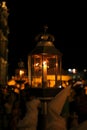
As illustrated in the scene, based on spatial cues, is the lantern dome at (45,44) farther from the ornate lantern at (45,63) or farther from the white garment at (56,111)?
the white garment at (56,111)

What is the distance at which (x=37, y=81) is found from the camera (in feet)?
41.0

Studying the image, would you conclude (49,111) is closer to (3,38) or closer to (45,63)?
(45,63)

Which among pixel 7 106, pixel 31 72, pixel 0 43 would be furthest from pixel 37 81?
pixel 0 43

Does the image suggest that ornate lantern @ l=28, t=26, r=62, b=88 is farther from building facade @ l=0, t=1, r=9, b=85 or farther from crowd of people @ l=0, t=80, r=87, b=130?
building facade @ l=0, t=1, r=9, b=85

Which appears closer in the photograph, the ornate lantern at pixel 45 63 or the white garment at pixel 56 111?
the white garment at pixel 56 111

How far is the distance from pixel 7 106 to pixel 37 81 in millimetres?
1177

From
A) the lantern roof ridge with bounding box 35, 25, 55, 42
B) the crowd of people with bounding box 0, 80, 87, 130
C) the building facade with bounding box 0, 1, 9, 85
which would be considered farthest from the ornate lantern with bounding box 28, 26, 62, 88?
the building facade with bounding box 0, 1, 9, 85

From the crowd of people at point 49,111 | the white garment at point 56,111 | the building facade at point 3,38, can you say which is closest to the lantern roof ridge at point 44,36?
the crowd of people at point 49,111

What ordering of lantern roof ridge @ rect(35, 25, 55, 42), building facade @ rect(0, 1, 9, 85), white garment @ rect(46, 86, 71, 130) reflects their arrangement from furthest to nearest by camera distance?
building facade @ rect(0, 1, 9, 85)
lantern roof ridge @ rect(35, 25, 55, 42)
white garment @ rect(46, 86, 71, 130)

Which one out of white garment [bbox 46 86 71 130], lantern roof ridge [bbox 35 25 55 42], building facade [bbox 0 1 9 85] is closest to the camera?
→ white garment [bbox 46 86 71 130]

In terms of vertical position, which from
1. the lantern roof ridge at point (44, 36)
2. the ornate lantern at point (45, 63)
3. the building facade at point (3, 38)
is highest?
the building facade at point (3, 38)

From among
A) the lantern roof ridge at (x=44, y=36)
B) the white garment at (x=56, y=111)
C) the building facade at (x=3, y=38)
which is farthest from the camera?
the building facade at (x=3, y=38)

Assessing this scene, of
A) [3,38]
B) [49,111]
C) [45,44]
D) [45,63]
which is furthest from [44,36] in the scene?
[3,38]

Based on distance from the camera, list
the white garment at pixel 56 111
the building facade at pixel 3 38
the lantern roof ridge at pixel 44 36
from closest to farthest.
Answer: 1. the white garment at pixel 56 111
2. the lantern roof ridge at pixel 44 36
3. the building facade at pixel 3 38
